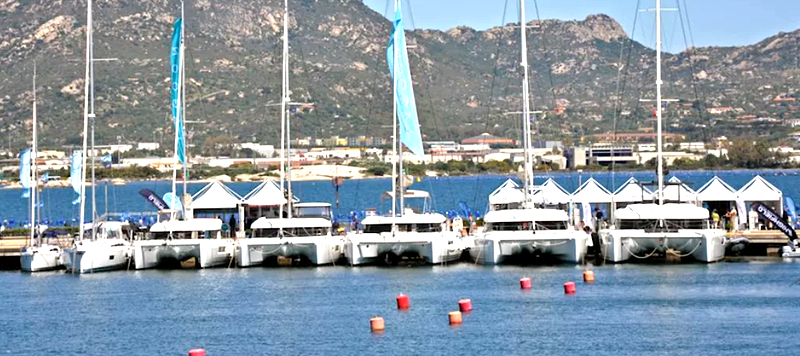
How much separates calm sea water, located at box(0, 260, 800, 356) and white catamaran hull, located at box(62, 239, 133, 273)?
1.11 meters

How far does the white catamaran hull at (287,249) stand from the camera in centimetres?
7819

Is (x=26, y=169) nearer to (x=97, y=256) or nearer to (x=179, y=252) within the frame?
(x=97, y=256)

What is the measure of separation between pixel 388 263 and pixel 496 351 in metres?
29.4

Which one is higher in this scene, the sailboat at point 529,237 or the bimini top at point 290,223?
the bimini top at point 290,223

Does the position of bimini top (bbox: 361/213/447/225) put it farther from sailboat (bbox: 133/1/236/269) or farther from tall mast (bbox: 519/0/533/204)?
sailboat (bbox: 133/1/236/269)

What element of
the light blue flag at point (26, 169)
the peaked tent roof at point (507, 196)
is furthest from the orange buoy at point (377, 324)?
the light blue flag at point (26, 169)

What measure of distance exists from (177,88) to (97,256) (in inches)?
496

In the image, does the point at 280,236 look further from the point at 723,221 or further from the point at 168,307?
the point at 723,221

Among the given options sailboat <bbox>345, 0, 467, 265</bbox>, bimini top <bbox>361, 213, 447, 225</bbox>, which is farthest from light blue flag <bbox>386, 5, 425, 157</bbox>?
bimini top <bbox>361, 213, 447, 225</bbox>

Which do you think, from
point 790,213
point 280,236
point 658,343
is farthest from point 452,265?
point 658,343

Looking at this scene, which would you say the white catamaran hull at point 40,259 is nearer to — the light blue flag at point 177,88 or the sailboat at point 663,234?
the light blue flag at point 177,88

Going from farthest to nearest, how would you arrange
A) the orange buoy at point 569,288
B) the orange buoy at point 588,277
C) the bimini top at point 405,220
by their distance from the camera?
the bimini top at point 405,220, the orange buoy at point 588,277, the orange buoy at point 569,288

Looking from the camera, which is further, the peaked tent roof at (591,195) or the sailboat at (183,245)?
the peaked tent roof at (591,195)

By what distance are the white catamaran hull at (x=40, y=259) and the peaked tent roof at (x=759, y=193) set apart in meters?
36.7
